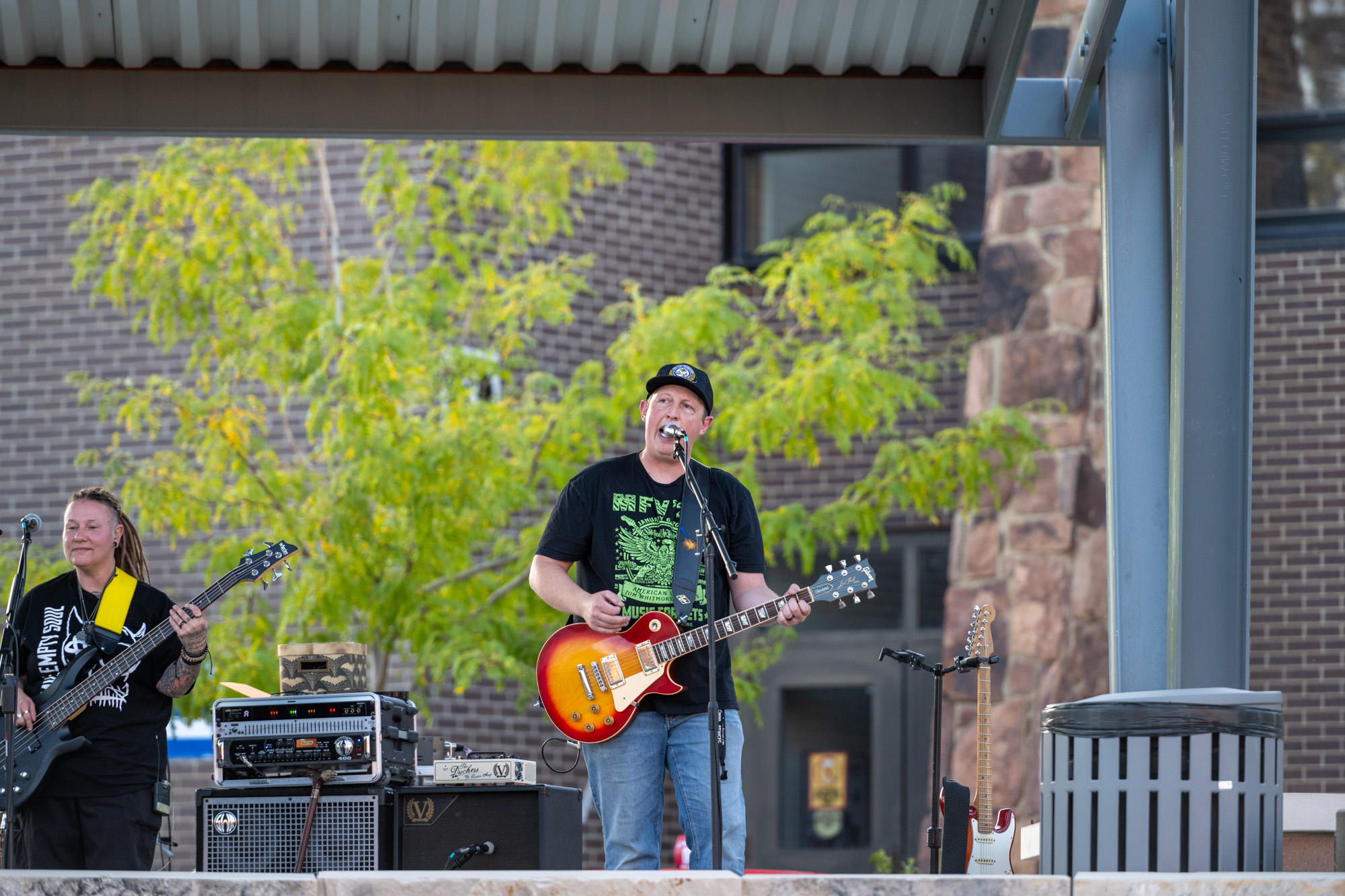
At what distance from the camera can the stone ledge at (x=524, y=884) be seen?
360cm

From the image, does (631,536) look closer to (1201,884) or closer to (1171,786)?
(1171,786)

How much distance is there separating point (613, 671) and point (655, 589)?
0.32 metres

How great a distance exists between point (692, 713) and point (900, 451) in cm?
348

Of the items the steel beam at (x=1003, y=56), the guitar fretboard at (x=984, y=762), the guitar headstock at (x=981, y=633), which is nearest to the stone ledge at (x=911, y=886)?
the steel beam at (x=1003, y=56)

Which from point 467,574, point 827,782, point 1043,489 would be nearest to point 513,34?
point 467,574

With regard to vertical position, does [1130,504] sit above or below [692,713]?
above

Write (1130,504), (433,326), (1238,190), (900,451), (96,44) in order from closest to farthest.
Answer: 1. (1238,190)
2. (1130,504)
3. (96,44)
4. (900,451)
5. (433,326)

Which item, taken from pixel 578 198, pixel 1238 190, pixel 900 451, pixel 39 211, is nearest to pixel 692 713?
pixel 1238 190

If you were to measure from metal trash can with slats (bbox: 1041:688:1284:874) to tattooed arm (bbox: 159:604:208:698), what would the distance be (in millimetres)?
3270

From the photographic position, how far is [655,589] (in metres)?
5.61

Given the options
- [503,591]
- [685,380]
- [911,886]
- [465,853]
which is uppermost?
[685,380]

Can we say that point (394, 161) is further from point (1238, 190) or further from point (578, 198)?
point (1238, 190)

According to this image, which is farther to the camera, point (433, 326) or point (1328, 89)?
point (1328, 89)

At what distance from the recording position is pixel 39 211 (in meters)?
12.1
